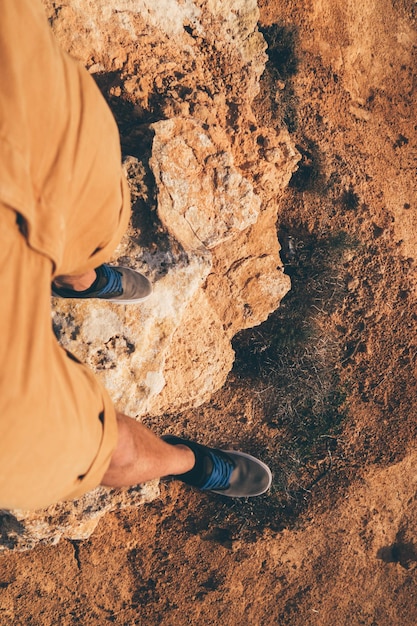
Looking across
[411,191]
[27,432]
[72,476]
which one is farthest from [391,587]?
[27,432]

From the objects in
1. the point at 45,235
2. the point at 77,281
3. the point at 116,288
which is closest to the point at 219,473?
the point at 116,288

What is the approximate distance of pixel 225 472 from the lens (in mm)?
3188

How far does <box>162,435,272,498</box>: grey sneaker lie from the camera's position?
9.54 ft

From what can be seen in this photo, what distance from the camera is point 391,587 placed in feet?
13.7

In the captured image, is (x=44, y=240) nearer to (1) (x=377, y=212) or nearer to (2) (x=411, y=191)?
(1) (x=377, y=212)

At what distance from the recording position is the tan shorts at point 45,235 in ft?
3.73

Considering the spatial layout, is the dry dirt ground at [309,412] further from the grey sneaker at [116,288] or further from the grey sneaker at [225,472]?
the grey sneaker at [116,288]

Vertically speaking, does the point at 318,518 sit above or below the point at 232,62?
below

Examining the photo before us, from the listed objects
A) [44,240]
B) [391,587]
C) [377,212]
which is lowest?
[391,587]

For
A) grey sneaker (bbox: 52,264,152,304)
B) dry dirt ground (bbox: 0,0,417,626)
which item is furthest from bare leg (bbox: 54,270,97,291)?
dry dirt ground (bbox: 0,0,417,626)

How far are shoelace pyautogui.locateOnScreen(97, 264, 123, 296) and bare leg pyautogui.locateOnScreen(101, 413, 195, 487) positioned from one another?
73cm

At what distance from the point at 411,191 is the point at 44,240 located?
352cm

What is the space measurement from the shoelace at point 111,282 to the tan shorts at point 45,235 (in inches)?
30.3

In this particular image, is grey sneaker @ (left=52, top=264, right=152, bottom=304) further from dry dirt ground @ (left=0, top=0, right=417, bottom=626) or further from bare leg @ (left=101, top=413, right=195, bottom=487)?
dry dirt ground @ (left=0, top=0, right=417, bottom=626)
